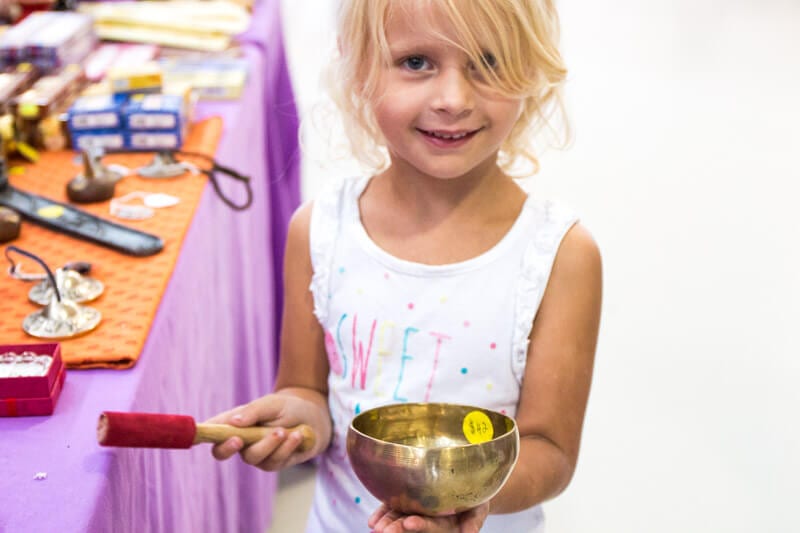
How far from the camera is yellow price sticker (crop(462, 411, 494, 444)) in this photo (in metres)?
0.93

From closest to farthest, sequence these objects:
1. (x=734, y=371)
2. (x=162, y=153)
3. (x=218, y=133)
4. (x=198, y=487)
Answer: (x=198, y=487) < (x=162, y=153) < (x=218, y=133) < (x=734, y=371)

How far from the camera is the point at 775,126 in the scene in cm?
399

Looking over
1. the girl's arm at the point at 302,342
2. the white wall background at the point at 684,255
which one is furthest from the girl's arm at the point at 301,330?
the white wall background at the point at 684,255

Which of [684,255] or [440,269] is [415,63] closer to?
[440,269]

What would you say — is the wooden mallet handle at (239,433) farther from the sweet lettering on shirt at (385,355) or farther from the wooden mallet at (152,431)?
the sweet lettering on shirt at (385,355)

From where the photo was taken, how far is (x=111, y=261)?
1315 mm

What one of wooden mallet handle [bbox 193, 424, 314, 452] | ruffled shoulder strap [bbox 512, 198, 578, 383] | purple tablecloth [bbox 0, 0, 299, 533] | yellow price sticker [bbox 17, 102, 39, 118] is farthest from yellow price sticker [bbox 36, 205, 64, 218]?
ruffled shoulder strap [bbox 512, 198, 578, 383]

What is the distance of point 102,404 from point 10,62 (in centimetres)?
118

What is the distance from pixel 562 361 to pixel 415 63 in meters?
0.36

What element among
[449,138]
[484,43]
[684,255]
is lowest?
[684,255]

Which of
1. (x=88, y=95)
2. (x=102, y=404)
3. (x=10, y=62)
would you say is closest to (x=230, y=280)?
Answer: (x=88, y=95)

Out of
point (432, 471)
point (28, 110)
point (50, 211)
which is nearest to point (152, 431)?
point (432, 471)

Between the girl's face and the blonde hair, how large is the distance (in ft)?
0.03

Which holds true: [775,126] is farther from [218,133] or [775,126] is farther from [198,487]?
[198,487]
